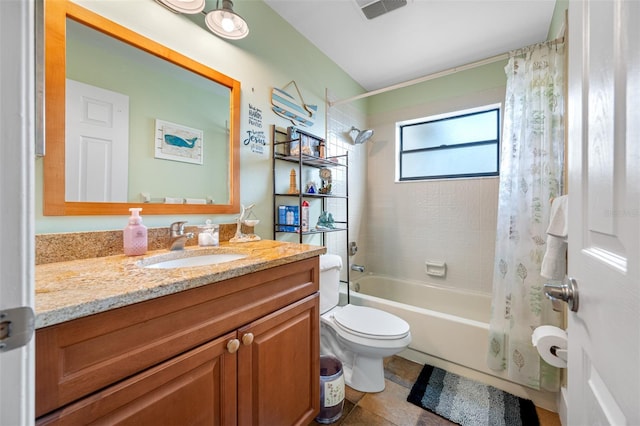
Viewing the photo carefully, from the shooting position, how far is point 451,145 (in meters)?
2.53

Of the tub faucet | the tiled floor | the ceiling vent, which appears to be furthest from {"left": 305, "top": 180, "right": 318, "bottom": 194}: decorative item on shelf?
the tiled floor

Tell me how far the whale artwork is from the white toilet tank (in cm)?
103

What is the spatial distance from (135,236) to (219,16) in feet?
3.69

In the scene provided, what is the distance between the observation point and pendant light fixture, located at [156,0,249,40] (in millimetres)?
1154

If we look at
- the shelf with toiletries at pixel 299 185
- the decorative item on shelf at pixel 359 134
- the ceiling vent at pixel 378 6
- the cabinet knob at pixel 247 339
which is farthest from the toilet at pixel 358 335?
the ceiling vent at pixel 378 6

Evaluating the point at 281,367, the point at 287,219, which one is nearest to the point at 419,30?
the point at 287,219

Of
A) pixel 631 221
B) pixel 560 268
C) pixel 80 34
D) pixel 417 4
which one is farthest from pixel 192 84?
pixel 560 268

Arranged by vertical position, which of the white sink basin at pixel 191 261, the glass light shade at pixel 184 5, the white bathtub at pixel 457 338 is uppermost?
the glass light shade at pixel 184 5

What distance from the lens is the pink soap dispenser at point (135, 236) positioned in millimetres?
998

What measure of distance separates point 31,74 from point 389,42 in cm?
224

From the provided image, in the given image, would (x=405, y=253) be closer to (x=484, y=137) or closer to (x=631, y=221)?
(x=484, y=137)

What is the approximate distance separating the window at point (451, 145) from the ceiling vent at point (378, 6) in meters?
1.17

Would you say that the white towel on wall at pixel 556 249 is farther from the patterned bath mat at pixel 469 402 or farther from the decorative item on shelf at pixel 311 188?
the decorative item on shelf at pixel 311 188

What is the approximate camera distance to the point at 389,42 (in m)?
2.00
